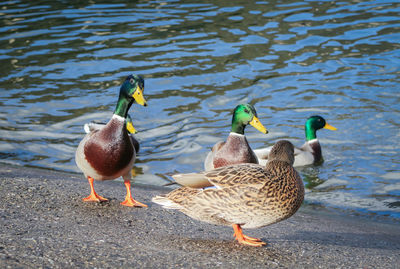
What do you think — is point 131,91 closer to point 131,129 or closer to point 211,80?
point 131,129

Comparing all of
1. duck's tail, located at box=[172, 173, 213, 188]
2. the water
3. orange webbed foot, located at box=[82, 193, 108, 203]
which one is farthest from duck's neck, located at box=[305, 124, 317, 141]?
duck's tail, located at box=[172, 173, 213, 188]

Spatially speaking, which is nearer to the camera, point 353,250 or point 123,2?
point 353,250

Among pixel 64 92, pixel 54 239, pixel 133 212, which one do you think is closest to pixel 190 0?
pixel 64 92

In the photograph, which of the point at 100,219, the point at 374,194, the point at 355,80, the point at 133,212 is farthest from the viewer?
the point at 355,80

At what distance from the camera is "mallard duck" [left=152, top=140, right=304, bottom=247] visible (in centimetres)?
400

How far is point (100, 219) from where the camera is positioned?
4891mm

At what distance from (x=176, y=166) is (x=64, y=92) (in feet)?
12.6

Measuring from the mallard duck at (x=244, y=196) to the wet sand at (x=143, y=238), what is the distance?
23 cm

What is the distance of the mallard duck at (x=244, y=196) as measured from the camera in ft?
13.1

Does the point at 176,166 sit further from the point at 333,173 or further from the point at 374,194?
the point at 374,194

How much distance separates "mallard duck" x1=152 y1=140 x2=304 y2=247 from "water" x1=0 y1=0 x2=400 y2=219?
2981 mm

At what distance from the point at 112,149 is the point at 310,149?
4362 millimetres

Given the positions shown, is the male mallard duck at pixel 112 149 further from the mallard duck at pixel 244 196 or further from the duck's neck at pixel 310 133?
the duck's neck at pixel 310 133

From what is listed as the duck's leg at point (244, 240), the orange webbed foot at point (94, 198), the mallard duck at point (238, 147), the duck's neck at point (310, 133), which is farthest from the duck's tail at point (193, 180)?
the duck's neck at point (310, 133)
